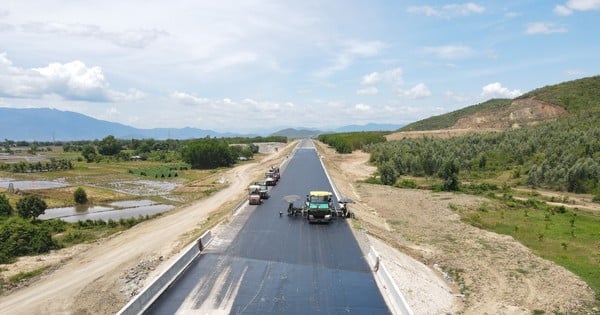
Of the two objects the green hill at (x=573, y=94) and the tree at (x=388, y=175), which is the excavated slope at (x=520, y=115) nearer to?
the green hill at (x=573, y=94)

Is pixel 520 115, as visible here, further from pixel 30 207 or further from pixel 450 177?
pixel 30 207

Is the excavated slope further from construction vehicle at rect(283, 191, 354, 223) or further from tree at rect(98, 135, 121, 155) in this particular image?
tree at rect(98, 135, 121, 155)

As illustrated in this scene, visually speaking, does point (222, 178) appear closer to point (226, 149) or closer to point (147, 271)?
point (226, 149)

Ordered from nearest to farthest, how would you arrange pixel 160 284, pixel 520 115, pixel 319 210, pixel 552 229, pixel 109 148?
pixel 160 284 < pixel 319 210 < pixel 552 229 < pixel 520 115 < pixel 109 148

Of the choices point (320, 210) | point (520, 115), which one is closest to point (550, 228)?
point (320, 210)

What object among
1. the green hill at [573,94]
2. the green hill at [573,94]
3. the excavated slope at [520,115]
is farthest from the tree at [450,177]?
the green hill at [573,94]

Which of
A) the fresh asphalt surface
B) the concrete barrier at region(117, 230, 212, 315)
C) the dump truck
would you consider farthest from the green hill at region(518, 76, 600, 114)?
the concrete barrier at region(117, 230, 212, 315)
